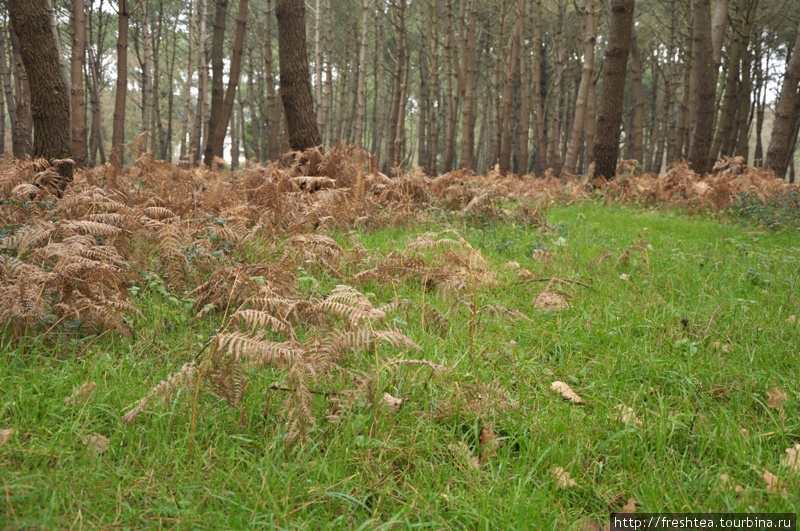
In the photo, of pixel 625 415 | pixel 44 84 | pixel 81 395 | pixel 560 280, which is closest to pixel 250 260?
pixel 81 395

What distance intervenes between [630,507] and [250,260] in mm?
3231

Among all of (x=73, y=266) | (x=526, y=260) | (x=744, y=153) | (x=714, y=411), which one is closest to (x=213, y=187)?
(x=73, y=266)

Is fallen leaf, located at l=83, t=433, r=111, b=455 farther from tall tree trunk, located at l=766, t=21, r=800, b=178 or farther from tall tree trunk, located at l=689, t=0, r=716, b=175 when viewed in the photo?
tall tree trunk, located at l=766, t=21, r=800, b=178

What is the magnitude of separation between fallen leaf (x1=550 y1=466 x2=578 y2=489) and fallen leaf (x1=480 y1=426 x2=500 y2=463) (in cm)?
25

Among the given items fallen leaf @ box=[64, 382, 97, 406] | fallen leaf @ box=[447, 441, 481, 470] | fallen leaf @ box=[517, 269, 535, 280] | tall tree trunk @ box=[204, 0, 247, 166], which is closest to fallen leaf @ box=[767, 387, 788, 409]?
fallen leaf @ box=[447, 441, 481, 470]

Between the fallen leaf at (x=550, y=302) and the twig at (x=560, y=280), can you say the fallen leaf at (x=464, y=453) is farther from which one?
the twig at (x=560, y=280)

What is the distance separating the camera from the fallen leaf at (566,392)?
2.62 metres

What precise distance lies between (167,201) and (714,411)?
477 centimetres

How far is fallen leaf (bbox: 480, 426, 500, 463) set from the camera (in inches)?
87.0

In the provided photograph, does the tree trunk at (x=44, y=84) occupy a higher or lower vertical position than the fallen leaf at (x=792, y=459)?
higher

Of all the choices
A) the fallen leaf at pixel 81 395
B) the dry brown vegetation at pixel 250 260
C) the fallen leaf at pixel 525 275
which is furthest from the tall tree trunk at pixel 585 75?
the fallen leaf at pixel 81 395

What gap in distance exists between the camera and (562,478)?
6.76 feet

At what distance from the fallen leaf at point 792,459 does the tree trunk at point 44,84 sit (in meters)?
6.17

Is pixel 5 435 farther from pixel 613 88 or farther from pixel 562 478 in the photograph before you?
pixel 613 88
